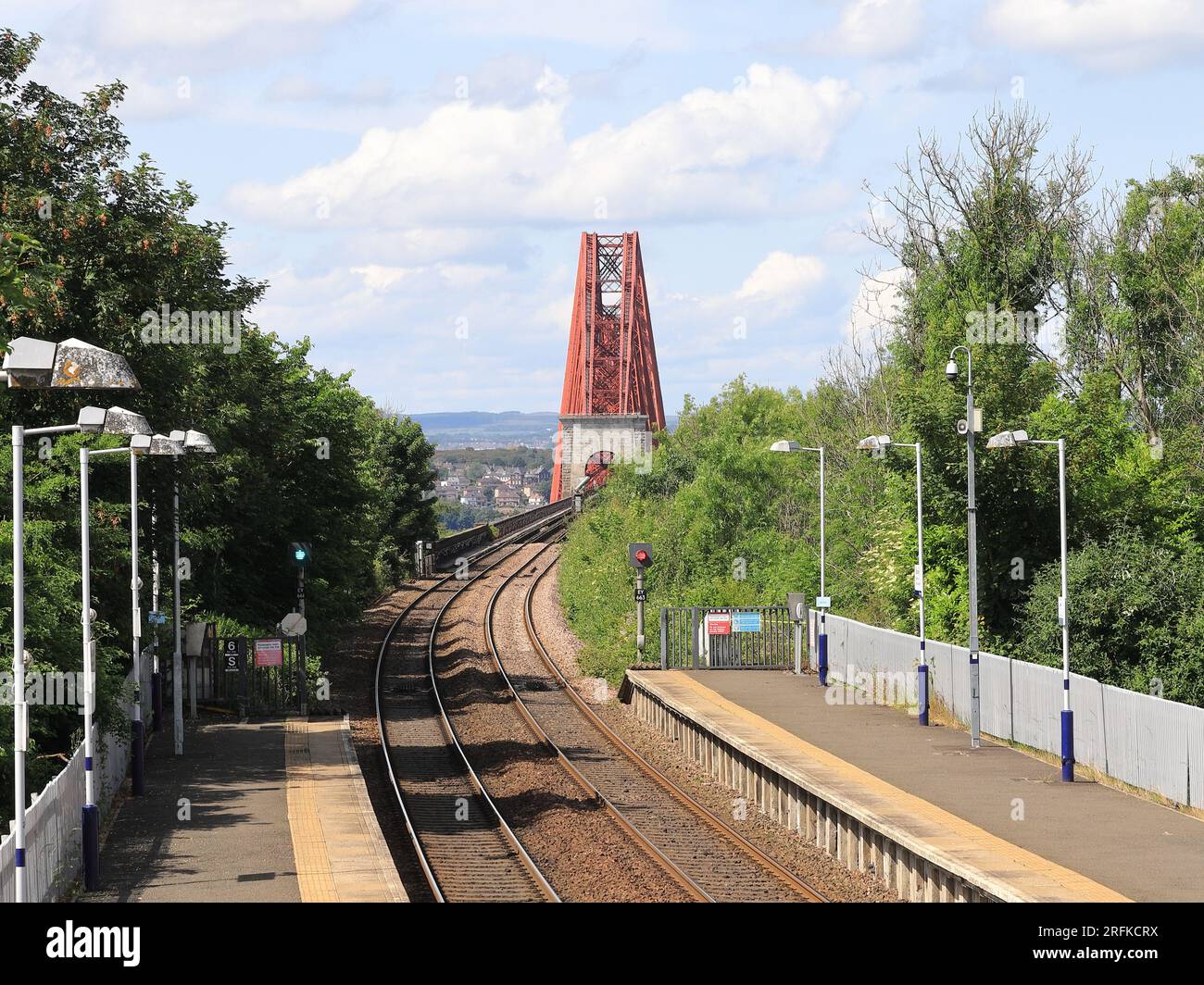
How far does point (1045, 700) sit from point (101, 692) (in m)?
13.4

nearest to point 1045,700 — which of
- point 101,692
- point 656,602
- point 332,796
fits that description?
point 332,796

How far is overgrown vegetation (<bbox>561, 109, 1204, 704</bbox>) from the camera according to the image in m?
26.8

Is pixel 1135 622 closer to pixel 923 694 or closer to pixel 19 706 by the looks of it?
pixel 923 694

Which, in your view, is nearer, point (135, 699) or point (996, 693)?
point (135, 699)

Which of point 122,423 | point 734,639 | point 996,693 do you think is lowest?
point 996,693

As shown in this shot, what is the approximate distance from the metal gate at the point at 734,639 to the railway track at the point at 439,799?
5600 mm

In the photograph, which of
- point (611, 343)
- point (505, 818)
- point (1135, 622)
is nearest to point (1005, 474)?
point (1135, 622)

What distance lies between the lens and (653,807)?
73.3 feet

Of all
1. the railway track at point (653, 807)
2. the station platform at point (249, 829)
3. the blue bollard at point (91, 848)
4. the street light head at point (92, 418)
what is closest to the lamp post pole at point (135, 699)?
the station platform at point (249, 829)

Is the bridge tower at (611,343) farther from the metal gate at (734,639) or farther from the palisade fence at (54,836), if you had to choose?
the palisade fence at (54,836)

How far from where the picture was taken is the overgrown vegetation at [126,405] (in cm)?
1994

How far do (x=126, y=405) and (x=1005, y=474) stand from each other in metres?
16.5
